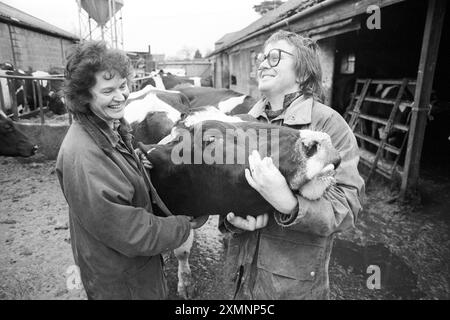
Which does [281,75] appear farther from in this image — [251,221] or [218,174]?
[251,221]

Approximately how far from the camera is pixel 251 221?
1.33m

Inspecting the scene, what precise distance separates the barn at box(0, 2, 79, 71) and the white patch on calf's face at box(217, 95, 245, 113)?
35.5ft

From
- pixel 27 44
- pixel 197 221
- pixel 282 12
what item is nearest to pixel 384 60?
pixel 282 12

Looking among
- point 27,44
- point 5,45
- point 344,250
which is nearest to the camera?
point 344,250

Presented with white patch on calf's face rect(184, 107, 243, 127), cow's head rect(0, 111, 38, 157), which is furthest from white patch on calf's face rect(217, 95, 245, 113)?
white patch on calf's face rect(184, 107, 243, 127)

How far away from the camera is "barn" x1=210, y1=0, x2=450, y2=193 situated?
4086mm

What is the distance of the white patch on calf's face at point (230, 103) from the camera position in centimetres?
474

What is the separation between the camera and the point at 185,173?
1457 millimetres

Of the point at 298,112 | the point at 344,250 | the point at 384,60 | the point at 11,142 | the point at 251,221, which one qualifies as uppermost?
the point at 384,60

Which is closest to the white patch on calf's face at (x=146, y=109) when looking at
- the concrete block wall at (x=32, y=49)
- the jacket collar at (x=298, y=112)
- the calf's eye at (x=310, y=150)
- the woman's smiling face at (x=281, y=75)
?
the woman's smiling face at (x=281, y=75)

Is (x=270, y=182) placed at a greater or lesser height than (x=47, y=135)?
greater

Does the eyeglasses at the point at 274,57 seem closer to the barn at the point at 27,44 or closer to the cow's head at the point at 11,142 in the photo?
the cow's head at the point at 11,142

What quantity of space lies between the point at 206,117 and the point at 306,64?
53 cm

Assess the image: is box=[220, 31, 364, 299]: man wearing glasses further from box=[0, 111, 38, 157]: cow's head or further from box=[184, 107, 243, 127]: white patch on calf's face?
box=[0, 111, 38, 157]: cow's head
